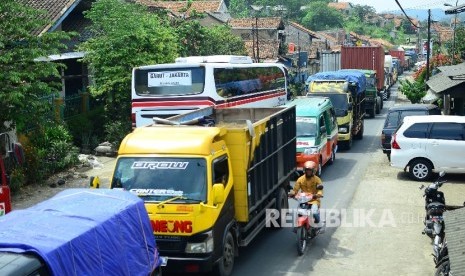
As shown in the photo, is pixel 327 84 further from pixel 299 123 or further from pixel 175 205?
pixel 175 205

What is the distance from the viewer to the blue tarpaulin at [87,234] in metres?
6.35

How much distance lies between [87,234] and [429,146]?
43.7 feet

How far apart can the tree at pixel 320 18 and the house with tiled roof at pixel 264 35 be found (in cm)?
6017

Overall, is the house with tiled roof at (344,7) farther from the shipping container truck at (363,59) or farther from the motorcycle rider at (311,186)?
the motorcycle rider at (311,186)

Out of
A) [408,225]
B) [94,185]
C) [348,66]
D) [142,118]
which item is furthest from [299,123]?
[348,66]

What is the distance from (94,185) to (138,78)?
8.23 metres

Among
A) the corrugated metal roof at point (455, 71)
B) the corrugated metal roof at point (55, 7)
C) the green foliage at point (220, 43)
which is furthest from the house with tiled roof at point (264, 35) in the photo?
the corrugated metal roof at point (55, 7)

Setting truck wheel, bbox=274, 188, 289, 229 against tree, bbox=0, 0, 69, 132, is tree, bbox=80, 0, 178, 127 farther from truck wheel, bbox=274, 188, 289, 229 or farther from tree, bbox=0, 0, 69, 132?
truck wheel, bbox=274, 188, 289, 229

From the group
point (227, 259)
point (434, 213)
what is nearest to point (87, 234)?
point (227, 259)

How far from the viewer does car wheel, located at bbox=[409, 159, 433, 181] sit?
18312 millimetres

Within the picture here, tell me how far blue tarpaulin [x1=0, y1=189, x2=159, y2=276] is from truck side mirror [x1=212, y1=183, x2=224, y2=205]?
1.35 metres

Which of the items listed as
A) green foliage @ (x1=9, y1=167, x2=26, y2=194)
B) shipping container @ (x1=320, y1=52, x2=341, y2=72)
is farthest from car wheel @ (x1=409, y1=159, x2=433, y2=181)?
shipping container @ (x1=320, y1=52, x2=341, y2=72)

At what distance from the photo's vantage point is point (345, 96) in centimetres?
2531

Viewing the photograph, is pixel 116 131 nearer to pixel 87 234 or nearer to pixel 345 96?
pixel 345 96
